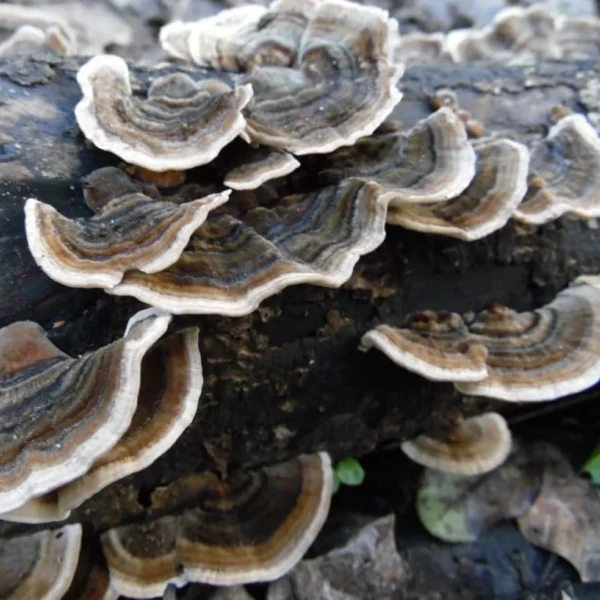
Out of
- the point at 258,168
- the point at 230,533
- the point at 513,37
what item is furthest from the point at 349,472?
the point at 513,37

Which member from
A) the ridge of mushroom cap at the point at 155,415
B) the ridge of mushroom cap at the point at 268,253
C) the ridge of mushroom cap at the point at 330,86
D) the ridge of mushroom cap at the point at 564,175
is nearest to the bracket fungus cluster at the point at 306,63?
the ridge of mushroom cap at the point at 330,86

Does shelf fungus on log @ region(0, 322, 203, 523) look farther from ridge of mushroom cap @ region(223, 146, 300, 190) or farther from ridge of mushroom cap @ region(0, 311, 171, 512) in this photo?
ridge of mushroom cap @ region(223, 146, 300, 190)

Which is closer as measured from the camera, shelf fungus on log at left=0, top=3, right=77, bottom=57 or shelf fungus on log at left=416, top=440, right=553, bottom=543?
shelf fungus on log at left=416, top=440, right=553, bottom=543

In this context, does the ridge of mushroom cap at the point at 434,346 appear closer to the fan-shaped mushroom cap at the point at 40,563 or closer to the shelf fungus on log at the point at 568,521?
the shelf fungus on log at the point at 568,521

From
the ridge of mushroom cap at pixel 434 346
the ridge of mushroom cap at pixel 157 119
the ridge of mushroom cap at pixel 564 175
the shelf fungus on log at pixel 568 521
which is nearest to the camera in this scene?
the ridge of mushroom cap at pixel 157 119

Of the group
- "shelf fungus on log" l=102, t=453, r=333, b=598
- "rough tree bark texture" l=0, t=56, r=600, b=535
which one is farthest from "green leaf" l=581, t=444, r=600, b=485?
"shelf fungus on log" l=102, t=453, r=333, b=598

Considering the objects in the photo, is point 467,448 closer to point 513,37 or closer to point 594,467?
point 594,467
